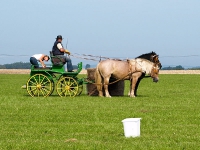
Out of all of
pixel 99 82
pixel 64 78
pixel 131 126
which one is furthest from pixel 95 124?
pixel 99 82

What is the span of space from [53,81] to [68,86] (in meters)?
0.57

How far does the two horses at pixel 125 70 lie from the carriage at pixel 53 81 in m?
0.73

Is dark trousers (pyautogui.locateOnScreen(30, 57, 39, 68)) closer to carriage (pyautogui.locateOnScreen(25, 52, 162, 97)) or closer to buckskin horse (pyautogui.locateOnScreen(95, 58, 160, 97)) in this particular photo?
carriage (pyautogui.locateOnScreen(25, 52, 162, 97))

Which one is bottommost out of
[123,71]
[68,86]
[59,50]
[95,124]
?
[95,124]

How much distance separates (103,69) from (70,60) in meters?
1.23

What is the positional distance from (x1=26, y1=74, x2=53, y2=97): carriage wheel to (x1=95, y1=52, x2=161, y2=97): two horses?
178 centimetres

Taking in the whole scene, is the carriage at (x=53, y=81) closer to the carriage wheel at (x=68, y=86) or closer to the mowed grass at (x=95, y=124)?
the carriage wheel at (x=68, y=86)

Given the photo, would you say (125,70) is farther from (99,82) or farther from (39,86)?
(39,86)

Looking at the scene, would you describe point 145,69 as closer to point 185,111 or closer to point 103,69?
point 103,69

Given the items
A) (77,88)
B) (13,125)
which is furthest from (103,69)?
(13,125)

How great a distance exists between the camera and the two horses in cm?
2131

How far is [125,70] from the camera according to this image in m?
21.5

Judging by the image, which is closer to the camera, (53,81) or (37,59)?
(53,81)

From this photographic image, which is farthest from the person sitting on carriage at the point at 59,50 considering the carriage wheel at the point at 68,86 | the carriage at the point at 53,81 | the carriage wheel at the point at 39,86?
the carriage wheel at the point at 39,86
